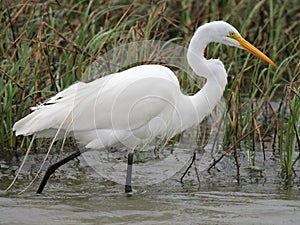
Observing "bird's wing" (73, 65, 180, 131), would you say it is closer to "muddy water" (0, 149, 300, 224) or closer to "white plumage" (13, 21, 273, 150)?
"white plumage" (13, 21, 273, 150)

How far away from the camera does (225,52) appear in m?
7.14

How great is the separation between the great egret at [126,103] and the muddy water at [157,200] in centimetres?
26

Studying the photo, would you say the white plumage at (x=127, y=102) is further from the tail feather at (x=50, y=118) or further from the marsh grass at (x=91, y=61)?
the marsh grass at (x=91, y=61)

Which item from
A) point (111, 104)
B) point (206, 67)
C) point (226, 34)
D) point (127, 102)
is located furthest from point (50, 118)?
point (226, 34)

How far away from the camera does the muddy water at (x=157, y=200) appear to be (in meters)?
3.89

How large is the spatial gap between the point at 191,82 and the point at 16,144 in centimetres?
147

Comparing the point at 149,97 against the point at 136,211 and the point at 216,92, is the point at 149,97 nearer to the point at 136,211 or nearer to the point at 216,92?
the point at 216,92

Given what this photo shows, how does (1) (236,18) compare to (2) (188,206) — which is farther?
(1) (236,18)

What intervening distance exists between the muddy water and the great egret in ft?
0.85

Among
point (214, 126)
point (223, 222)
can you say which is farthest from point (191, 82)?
point (223, 222)

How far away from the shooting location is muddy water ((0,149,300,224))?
153 inches

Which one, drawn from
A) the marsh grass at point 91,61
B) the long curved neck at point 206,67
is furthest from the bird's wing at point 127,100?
the marsh grass at point 91,61

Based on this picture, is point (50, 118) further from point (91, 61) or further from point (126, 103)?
point (91, 61)

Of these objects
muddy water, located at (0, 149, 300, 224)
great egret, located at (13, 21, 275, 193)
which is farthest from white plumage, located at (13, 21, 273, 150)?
muddy water, located at (0, 149, 300, 224)
